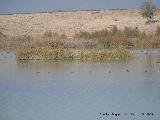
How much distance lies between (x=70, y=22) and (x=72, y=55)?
42051 millimetres

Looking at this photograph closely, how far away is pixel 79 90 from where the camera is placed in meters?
20.5

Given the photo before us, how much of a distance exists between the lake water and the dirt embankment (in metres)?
30.1

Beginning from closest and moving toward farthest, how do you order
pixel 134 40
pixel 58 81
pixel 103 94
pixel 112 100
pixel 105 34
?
pixel 112 100
pixel 103 94
pixel 58 81
pixel 134 40
pixel 105 34

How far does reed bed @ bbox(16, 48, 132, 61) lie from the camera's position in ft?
102

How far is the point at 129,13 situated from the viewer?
77.2 metres

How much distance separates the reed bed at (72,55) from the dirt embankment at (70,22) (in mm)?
26423

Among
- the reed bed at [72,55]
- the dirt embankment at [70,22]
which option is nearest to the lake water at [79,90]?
the reed bed at [72,55]

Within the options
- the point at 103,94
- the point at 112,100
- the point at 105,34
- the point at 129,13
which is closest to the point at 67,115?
the point at 112,100

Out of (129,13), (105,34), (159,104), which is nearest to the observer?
(159,104)

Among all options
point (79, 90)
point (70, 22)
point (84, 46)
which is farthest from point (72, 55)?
point (70, 22)

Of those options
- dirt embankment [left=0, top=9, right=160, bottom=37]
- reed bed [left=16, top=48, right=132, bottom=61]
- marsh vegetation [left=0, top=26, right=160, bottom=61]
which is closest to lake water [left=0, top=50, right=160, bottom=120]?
reed bed [left=16, top=48, right=132, bottom=61]

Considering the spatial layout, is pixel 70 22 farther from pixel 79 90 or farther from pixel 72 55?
pixel 79 90

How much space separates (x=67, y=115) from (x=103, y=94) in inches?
159

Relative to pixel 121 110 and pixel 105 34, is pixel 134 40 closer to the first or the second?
pixel 105 34
